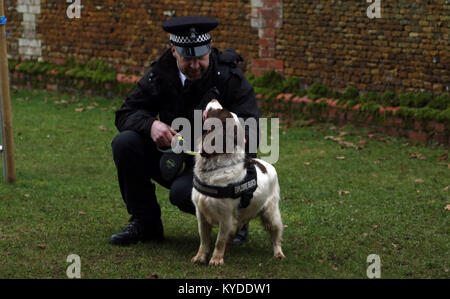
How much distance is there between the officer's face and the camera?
15.4 feet

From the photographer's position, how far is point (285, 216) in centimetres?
603

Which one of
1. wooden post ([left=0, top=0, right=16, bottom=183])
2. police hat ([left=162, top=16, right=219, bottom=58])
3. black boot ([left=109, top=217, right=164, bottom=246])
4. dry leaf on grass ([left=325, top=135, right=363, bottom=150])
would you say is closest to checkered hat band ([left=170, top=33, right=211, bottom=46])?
police hat ([left=162, top=16, right=219, bottom=58])

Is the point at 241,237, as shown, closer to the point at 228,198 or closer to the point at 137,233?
the point at 137,233

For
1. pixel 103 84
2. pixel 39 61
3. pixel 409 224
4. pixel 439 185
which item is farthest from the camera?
pixel 39 61

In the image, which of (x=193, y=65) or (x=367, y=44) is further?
(x=367, y=44)

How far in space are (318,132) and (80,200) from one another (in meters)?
4.32

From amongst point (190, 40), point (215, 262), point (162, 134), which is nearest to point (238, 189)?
point (215, 262)

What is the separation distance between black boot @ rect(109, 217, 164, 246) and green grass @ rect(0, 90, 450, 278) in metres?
0.08

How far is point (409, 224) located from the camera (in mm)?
5766

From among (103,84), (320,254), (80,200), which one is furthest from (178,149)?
(103,84)

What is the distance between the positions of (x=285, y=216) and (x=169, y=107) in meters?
1.62

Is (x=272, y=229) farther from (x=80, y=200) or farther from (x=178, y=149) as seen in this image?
(x=80, y=200)

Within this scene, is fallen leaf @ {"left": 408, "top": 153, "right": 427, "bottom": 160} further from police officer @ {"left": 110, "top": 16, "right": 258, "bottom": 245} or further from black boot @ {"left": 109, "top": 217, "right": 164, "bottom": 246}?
black boot @ {"left": 109, "top": 217, "right": 164, "bottom": 246}

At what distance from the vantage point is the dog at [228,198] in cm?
430
